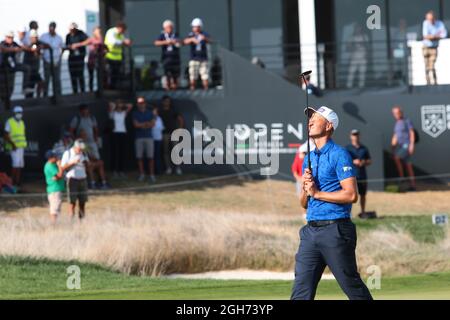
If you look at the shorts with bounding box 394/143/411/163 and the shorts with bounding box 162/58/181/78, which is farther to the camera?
the shorts with bounding box 162/58/181/78

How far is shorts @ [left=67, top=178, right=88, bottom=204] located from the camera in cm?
2195

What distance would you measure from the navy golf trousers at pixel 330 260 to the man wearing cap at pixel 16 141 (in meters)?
15.2

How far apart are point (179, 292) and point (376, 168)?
13497mm

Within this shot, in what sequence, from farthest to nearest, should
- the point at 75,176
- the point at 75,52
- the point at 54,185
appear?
the point at 75,52 < the point at 75,176 < the point at 54,185

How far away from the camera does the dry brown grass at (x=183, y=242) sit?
18562 millimetres

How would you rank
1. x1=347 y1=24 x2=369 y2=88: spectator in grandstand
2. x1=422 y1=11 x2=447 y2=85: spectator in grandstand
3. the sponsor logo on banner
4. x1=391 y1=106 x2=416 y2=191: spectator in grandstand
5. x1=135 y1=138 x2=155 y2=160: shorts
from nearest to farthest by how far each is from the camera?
x1=135 y1=138 x2=155 y2=160: shorts
x1=391 y1=106 x2=416 y2=191: spectator in grandstand
x1=422 y1=11 x2=447 y2=85: spectator in grandstand
the sponsor logo on banner
x1=347 y1=24 x2=369 y2=88: spectator in grandstand

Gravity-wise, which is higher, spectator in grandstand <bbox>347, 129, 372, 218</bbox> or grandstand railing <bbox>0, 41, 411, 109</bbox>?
grandstand railing <bbox>0, 41, 411, 109</bbox>

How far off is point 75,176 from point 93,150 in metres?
3.78

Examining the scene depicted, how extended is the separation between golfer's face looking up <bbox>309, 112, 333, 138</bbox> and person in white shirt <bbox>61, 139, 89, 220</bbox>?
40.6 ft

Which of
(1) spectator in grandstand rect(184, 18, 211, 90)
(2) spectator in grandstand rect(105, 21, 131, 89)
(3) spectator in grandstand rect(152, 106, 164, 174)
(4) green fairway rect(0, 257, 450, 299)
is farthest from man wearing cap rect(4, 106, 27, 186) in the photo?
(4) green fairway rect(0, 257, 450, 299)

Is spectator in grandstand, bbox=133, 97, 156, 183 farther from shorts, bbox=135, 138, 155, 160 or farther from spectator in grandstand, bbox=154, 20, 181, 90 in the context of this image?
spectator in grandstand, bbox=154, 20, 181, 90

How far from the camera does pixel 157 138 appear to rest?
89.2 ft

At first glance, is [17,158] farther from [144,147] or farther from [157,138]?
[157,138]

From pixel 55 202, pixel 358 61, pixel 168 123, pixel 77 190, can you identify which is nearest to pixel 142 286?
pixel 55 202
